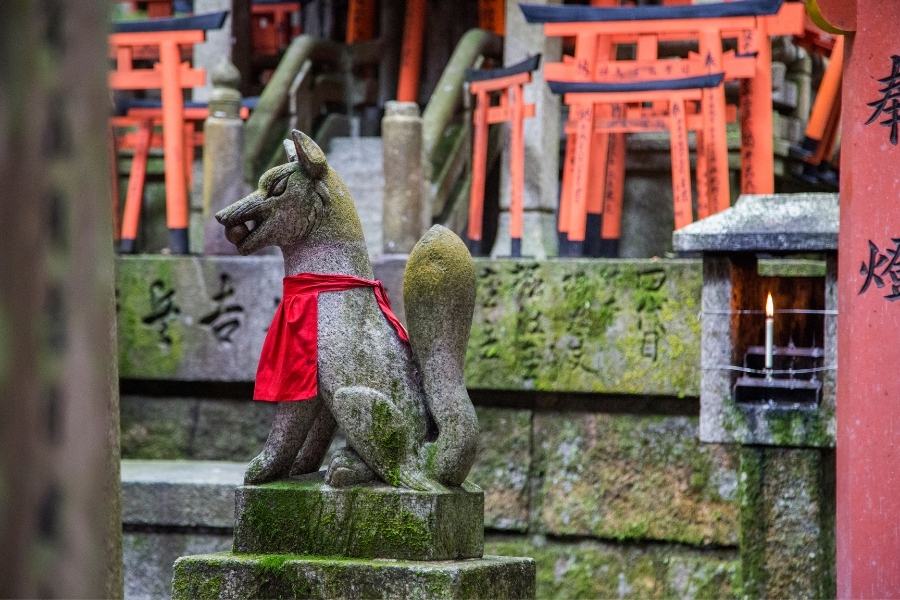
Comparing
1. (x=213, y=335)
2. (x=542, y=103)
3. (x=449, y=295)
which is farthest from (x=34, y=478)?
(x=542, y=103)

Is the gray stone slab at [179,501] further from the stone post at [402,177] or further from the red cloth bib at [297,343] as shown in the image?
the red cloth bib at [297,343]

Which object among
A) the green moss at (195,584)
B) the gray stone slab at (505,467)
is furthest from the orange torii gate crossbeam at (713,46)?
the green moss at (195,584)

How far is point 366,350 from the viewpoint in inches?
247

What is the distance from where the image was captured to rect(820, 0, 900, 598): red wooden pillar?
22.6ft

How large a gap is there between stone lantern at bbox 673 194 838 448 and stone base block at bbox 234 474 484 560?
8.79 feet

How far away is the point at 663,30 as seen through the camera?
10.9m

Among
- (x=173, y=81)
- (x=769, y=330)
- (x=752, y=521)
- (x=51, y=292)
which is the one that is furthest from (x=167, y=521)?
(x=51, y=292)

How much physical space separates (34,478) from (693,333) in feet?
27.8

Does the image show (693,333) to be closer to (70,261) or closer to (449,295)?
(449,295)

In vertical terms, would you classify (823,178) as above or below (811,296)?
above

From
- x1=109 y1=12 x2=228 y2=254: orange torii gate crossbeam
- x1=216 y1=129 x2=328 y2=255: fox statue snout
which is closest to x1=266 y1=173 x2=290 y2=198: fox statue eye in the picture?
x1=216 y1=129 x2=328 y2=255: fox statue snout

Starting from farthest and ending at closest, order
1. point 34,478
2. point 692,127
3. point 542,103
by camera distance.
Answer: point 542,103 → point 692,127 → point 34,478

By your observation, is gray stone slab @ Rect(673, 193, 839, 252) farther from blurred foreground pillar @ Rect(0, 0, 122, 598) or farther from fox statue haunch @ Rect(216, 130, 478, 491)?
blurred foreground pillar @ Rect(0, 0, 122, 598)

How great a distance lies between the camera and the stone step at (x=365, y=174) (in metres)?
12.9
